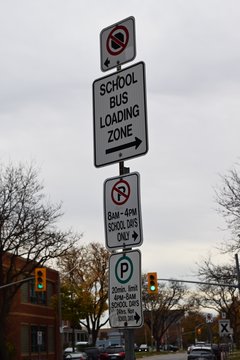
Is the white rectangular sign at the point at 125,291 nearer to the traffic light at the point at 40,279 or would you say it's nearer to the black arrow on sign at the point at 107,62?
the black arrow on sign at the point at 107,62

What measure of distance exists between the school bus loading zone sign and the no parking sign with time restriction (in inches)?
9.4

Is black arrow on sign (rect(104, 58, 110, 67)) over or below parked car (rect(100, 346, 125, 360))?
over

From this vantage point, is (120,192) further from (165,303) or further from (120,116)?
(165,303)

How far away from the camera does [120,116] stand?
575 centimetres

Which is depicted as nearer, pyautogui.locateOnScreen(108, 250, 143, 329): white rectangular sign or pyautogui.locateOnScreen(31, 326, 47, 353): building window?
pyautogui.locateOnScreen(108, 250, 143, 329): white rectangular sign

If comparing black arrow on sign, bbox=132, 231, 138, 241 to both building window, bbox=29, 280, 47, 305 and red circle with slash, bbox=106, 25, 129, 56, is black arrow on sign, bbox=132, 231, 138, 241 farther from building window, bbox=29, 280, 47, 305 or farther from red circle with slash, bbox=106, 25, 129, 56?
building window, bbox=29, 280, 47, 305

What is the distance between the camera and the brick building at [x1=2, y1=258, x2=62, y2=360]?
56.4 metres

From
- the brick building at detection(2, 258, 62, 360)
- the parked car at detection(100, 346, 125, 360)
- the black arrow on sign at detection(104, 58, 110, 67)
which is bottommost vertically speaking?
the parked car at detection(100, 346, 125, 360)

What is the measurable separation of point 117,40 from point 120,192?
4.99ft

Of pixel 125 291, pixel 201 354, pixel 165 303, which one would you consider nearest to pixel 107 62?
pixel 125 291

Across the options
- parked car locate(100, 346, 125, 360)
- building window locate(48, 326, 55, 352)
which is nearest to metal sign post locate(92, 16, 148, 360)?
parked car locate(100, 346, 125, 360)

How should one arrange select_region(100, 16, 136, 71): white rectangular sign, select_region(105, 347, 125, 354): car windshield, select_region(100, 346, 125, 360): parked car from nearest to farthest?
select_region(100, 16, 136, 71): white rectangular sign
select_region(100, 346, 125, 360): parked car
select_region(105, 347, 125, 354): car windshield

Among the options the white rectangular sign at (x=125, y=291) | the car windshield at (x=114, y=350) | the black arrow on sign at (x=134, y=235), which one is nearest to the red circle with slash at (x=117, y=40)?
the black arrow on sign at (x=134, y=235)

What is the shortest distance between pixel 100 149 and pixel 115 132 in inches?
9.1
